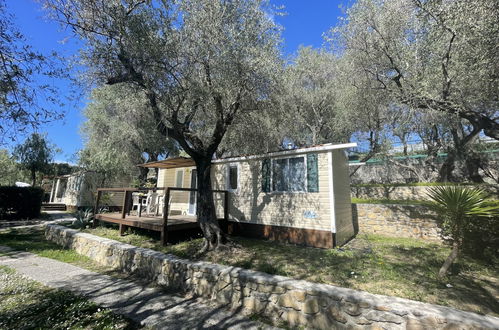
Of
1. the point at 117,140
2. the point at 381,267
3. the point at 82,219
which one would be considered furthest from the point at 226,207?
the point at 117,140

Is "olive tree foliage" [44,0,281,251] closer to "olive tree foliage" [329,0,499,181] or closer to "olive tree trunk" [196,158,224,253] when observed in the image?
"olive tree trunk" [196,158,224,253]

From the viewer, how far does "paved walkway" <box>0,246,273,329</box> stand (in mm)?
3904

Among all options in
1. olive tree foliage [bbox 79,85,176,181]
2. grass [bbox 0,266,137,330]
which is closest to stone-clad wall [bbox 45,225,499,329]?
grass [bbox 0,266,137,330]

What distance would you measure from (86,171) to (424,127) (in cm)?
2452

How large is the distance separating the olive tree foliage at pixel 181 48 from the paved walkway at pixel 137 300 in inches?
76.5

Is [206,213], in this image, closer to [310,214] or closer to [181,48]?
[310,214]

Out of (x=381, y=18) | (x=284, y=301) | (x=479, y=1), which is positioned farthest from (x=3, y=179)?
(x=479, y=1)

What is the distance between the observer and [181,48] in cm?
587

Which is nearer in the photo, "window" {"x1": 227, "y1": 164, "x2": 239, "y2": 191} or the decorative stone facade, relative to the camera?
"window" {"x1": 227, "y1": 164, "x2": 239, "y2": 191}

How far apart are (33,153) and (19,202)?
24.2 feet

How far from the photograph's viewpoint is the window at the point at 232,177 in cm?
945

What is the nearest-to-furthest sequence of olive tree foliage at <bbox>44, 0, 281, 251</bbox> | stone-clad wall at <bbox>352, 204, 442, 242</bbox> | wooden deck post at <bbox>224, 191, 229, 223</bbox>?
olive tree foliage at <bbox>44, 0, 281, 251</bbox> < stone-clad wall at <bbox>352, 204, 442, 242</bbox> < wooden deck post at <bbox>224, 191, 229, 223</bbox>

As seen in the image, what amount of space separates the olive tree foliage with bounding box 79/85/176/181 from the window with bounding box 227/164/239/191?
580 centimetres

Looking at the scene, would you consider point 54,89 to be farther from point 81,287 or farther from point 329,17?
point 329,17
